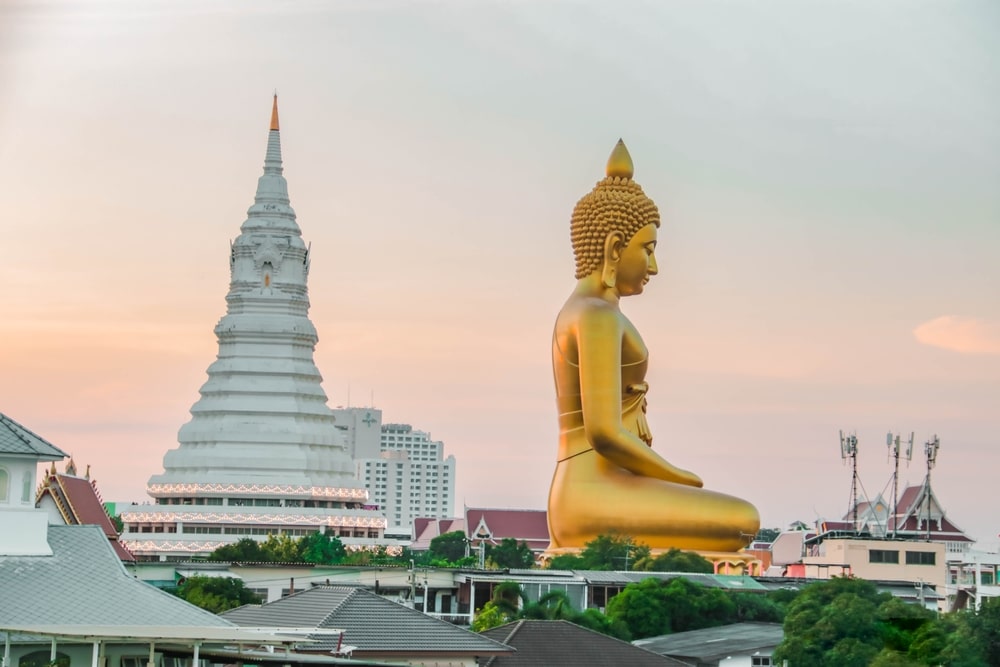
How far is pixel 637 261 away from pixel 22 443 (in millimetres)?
19858

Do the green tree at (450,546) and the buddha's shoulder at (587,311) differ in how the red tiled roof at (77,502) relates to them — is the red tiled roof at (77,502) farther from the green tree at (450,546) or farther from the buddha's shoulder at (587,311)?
the green tree at (450,546)

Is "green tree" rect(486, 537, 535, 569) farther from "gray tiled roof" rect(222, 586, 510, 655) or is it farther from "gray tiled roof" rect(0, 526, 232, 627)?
"gray tiled roof" rect(0, 526, 232, 627)

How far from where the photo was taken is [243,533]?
179 feet

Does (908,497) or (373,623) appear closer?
(373,623)

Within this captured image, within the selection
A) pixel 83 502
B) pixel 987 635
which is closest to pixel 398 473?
pixel 83 502

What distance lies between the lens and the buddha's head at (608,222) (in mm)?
37312

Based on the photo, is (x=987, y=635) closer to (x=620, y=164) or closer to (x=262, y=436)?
(x=620, y=164)

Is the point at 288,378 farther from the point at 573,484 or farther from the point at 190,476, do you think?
the point at 573,484

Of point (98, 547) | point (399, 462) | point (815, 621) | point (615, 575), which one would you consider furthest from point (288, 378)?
point (399, 462)

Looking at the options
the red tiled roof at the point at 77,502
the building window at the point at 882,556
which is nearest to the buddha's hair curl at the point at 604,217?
the red tiled roof at the point at 77,502

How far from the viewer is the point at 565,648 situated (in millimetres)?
23859

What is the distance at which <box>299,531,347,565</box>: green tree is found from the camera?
4647cm

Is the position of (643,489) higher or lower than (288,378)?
lower

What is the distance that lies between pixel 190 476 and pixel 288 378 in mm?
4037
